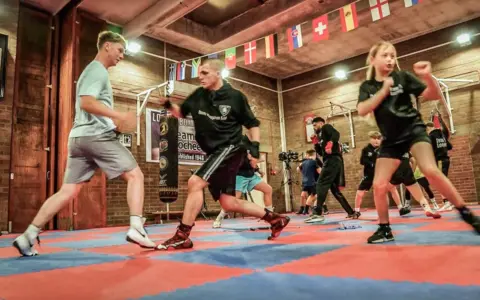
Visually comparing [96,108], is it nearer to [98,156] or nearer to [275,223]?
[98,156]

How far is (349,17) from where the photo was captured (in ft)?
26.2

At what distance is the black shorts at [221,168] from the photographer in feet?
10.1

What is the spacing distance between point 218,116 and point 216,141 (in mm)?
230

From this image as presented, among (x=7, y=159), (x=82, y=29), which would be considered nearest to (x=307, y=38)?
(x=82, y=29)

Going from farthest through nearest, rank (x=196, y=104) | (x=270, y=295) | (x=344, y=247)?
(x=196, y=104) → (x=344, y=247) → (x=270, y=295)

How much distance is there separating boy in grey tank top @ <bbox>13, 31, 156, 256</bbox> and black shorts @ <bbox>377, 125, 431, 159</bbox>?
206cm

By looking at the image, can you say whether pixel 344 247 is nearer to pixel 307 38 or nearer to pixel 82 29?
pixel 82 29

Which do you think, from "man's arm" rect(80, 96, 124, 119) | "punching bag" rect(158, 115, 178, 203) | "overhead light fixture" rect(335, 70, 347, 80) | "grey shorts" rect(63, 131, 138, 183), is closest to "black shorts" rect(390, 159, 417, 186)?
"grey shorts" rect(63, 131, 138, 183)

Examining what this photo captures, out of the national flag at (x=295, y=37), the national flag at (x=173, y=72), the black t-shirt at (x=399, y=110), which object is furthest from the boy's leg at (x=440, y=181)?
the national flag at (x=173, y=72)

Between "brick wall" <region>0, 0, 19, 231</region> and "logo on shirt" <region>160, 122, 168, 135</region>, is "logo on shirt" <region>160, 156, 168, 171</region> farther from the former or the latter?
"brick wall" <region>0, 0, 19, 231</region>

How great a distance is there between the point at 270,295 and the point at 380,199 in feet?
6.40

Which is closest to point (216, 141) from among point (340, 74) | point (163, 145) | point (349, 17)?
point (349, 17)

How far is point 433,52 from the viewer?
1147cm

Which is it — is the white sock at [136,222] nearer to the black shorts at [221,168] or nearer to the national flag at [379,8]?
the black shorts at [221,168]
